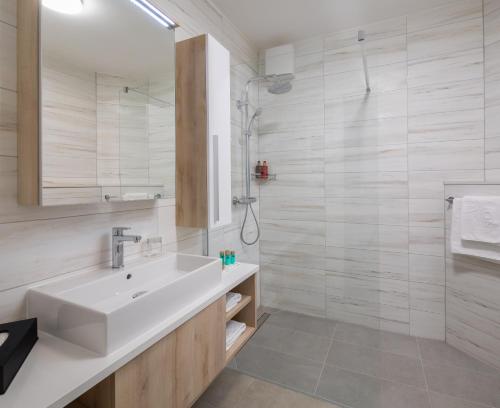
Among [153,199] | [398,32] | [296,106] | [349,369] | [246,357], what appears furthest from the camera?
[296,106]

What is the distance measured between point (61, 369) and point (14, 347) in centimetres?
14

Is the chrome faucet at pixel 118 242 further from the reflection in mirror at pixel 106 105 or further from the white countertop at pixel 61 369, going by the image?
the white countertop at pixel 61 369

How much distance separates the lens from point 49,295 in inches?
38.8

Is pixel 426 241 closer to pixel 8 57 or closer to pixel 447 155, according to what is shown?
pixel 447 155

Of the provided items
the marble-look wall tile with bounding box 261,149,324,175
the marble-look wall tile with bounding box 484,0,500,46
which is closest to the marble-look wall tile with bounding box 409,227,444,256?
the marble-look wall tile with bounding box 261,149,324,175

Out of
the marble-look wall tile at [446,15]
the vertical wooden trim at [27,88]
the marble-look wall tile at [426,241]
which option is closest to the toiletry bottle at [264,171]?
the marble-look wall tile at [426,241]

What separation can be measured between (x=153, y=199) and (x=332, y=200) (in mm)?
1484

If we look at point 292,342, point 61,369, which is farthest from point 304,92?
point 61,369

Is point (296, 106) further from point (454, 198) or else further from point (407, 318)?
point (407, 318)

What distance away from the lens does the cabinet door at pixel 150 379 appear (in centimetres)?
90

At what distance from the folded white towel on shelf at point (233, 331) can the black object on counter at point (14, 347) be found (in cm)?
98

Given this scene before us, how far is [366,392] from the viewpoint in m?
1.70

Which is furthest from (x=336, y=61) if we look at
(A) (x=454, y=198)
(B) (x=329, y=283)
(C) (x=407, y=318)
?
(C) (x=407, y=318)

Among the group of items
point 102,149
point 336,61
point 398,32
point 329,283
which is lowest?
point 329,283
